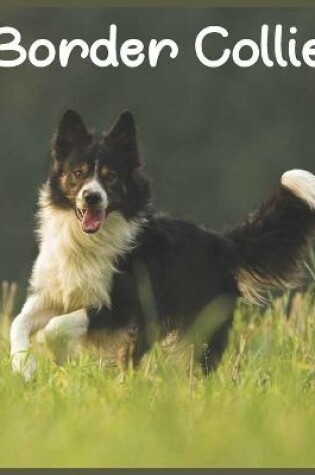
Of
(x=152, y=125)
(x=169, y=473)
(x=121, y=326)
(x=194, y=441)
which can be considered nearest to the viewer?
(x=169, y=473)

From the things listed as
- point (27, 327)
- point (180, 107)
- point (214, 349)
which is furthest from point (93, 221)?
point (180, 107)

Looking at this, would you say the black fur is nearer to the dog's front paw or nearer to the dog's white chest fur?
the dog's white chest fur

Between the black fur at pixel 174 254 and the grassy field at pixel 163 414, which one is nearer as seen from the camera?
the grassy field at pixel 163 414

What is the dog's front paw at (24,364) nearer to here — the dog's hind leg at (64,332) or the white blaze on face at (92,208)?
the dog's hind leg at (64,332)

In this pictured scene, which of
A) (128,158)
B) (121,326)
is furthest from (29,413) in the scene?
(128,158)

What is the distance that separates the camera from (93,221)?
6785 millimetres

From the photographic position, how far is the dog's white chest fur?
6812 millimetres

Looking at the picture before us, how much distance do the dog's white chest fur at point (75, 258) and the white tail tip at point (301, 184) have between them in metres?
0.91

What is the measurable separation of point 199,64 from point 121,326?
10531 mm

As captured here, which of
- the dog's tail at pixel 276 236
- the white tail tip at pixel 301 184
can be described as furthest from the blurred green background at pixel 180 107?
the white tail tip at pixel 301 184

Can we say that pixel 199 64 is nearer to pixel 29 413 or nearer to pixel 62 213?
pixel 62 213

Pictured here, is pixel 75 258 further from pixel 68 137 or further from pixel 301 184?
pixel 301 184

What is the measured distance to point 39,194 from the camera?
7.11 metres

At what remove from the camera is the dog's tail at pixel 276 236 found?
729 cm
